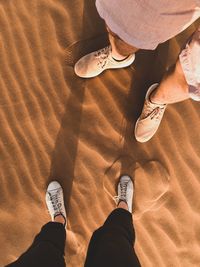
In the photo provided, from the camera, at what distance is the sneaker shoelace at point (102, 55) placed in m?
2.44

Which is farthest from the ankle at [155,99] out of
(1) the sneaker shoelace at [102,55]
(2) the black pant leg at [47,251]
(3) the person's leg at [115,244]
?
(2) the black pant leg at [47,251]

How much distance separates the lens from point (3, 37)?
8.81 ft

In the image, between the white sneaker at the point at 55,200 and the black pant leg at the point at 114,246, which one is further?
the white sneaker at the point at 55,200

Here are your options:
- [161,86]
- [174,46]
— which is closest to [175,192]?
[161,86]

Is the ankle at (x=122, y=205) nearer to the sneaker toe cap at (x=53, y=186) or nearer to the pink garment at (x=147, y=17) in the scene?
the sneaker toe cap at (x=53, y=186)

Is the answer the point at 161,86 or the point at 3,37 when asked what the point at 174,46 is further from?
the point at 3,37

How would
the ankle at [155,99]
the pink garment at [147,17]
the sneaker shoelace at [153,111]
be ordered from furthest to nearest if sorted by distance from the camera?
the sneaker shoelace at [153,111] < the ankle at [155,99] < the pink garment at [147,17]

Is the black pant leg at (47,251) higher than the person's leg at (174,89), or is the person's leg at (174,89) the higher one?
the person's leg at (174,89)

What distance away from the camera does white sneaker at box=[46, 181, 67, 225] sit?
2549mm

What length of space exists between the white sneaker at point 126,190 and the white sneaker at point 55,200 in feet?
1.58

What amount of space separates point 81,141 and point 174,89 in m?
1.05

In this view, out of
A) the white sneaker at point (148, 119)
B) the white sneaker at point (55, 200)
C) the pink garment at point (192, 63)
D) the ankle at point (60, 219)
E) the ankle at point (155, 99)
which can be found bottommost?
the ankle at point (60, 219)

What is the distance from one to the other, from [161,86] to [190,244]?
1479 millimetres

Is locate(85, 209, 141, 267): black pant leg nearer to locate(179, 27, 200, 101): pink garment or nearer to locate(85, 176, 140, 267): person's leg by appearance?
locate(85, 176, 140, 267): person's leg
